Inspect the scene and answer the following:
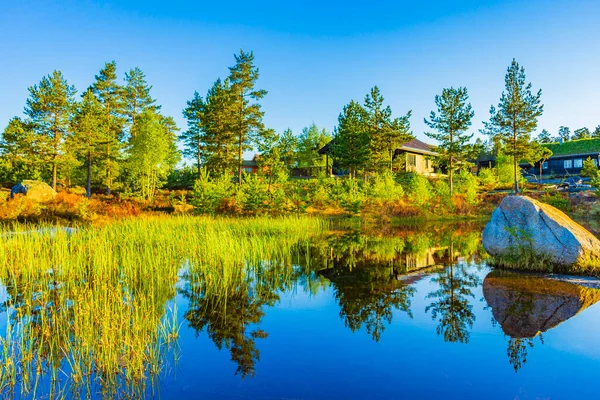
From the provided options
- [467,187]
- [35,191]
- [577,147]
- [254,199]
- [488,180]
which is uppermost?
[577,147]

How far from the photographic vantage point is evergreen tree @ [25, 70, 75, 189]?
30344 millimetres

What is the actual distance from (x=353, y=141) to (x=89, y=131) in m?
23.9

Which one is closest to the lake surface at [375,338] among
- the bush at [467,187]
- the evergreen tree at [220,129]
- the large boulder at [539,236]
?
the large boulder at [539,236]

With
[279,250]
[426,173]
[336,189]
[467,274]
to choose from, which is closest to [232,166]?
[336,189]

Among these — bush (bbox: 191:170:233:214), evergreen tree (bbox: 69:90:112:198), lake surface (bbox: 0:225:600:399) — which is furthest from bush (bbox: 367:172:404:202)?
evergreen tree (bbox: 69:90:112:198)

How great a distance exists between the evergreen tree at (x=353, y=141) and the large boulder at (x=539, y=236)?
Answer: 2523 cm

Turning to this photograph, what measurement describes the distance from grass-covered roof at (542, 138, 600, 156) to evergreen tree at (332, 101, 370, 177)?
99.4ft

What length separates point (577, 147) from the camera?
48.8 metres

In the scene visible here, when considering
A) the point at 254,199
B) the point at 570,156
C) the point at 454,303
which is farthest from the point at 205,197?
the point at 570,156

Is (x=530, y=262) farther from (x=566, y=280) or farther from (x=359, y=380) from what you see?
(x=359, y=380)

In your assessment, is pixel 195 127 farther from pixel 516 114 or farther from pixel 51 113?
pixel 516 114

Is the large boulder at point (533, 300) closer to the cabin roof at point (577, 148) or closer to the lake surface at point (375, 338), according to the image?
the lake surface at point (375, 338)

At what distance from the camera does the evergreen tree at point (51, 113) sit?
30.3 m

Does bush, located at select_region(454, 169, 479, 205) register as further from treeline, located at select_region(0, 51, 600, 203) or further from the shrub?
the shrub
